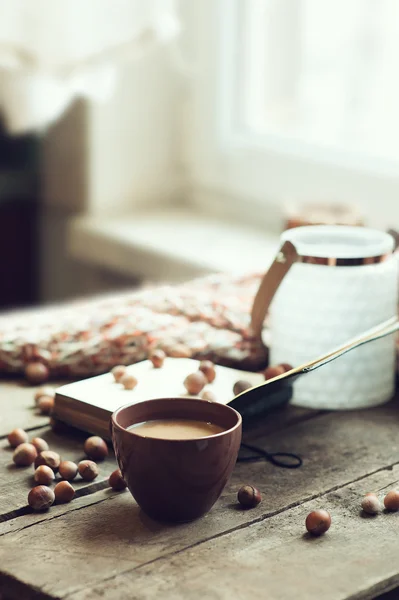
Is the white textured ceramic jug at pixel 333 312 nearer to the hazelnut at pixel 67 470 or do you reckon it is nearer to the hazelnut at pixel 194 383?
the hazelnut at pixel 194 383

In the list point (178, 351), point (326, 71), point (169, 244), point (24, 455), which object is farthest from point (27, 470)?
point (326, 71)

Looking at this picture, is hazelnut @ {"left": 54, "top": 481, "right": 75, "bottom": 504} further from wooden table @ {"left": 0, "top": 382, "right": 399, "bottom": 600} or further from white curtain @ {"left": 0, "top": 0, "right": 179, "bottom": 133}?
white curtain @ {"left": 0, "top": 0, "right": 179, "bottom": 133}

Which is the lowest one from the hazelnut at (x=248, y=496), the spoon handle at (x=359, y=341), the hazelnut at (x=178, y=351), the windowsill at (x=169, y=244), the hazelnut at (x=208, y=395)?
the windowsill at (x=169, y=244)

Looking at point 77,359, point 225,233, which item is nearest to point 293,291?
point 77,359

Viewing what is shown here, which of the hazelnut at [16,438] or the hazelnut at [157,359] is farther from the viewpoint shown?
the hazelnut at [157,359]

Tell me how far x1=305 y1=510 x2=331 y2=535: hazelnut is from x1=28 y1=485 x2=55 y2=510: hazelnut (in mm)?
225

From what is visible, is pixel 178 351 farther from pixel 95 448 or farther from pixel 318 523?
pixel 318 523

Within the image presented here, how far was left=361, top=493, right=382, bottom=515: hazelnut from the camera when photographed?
873 mm

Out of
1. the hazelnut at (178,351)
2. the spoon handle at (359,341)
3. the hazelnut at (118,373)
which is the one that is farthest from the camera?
the hazelnut at (178,351)

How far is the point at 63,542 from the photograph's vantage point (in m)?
0.82

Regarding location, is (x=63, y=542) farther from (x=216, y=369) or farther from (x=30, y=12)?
(x=30, y=12)

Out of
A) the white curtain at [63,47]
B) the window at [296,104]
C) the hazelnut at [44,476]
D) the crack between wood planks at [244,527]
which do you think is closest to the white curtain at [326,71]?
the window at [296,104]

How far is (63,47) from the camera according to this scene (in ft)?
6.22

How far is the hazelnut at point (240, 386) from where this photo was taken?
105 centimetres
